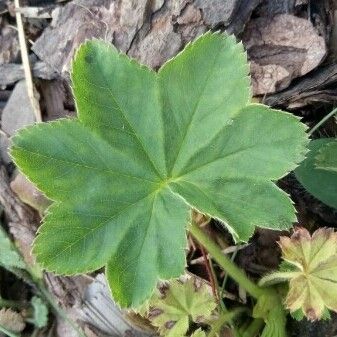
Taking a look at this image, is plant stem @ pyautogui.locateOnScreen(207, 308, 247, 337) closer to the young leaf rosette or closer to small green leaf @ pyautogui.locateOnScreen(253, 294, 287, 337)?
small green leaf @ pyautogui.locateOnScreen(253, 294, 287, 337)

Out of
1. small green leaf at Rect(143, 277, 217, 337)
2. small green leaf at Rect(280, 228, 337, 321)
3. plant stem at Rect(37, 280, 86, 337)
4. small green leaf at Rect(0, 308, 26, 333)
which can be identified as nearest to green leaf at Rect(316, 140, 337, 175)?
small green leaf at Rect(280, 228, 337, 321)

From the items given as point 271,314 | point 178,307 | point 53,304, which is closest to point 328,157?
point 271,314

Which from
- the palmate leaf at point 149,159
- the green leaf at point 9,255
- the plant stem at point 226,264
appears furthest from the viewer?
the green leaf at point 9,255

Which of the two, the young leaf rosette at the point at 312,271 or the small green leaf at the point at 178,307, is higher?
the young leaf rosette at the point at 312,271

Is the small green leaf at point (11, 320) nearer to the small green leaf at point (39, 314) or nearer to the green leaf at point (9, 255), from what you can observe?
the small green leaf at point (39, 314)

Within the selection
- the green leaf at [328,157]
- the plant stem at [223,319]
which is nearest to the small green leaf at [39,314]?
the plant stem at [223,319]

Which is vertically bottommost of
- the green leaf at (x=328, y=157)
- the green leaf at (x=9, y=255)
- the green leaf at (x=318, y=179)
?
the green leaf at (x=9, y=255)

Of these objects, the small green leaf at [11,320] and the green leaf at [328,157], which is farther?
the small green leaf at [11,320]

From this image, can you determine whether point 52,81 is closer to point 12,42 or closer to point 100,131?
point 12,42
